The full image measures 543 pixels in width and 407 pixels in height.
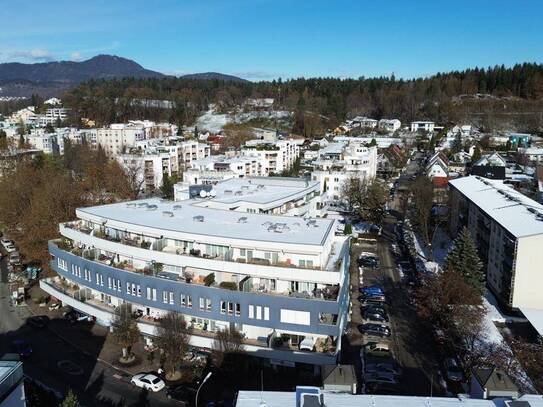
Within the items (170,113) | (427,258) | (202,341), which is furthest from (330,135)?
(202,341)

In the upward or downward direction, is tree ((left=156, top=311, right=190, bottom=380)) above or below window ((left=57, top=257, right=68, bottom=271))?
below

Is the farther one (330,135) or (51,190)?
(330,135)

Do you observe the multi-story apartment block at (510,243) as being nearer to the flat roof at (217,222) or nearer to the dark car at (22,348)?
the flat roof at (217,222)

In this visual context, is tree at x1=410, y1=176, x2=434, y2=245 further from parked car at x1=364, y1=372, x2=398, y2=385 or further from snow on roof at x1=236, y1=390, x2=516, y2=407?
snow on roof at x1=236, y1=390, x2=516, y2=407

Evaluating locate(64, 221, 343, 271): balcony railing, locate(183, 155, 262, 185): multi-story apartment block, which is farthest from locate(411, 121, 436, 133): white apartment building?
locate(64, 221, 343, 271): balcony railing

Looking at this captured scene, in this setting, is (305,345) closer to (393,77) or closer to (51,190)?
(51,190)

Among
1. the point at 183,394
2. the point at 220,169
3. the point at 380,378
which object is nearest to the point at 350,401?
the point at 380,378

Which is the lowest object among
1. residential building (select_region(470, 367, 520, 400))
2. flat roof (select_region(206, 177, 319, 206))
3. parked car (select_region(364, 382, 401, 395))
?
parked car (select_region(364, 382, 401, 395))

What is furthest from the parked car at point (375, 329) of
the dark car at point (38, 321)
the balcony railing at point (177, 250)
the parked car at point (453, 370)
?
the dark car at point (38, 321)
